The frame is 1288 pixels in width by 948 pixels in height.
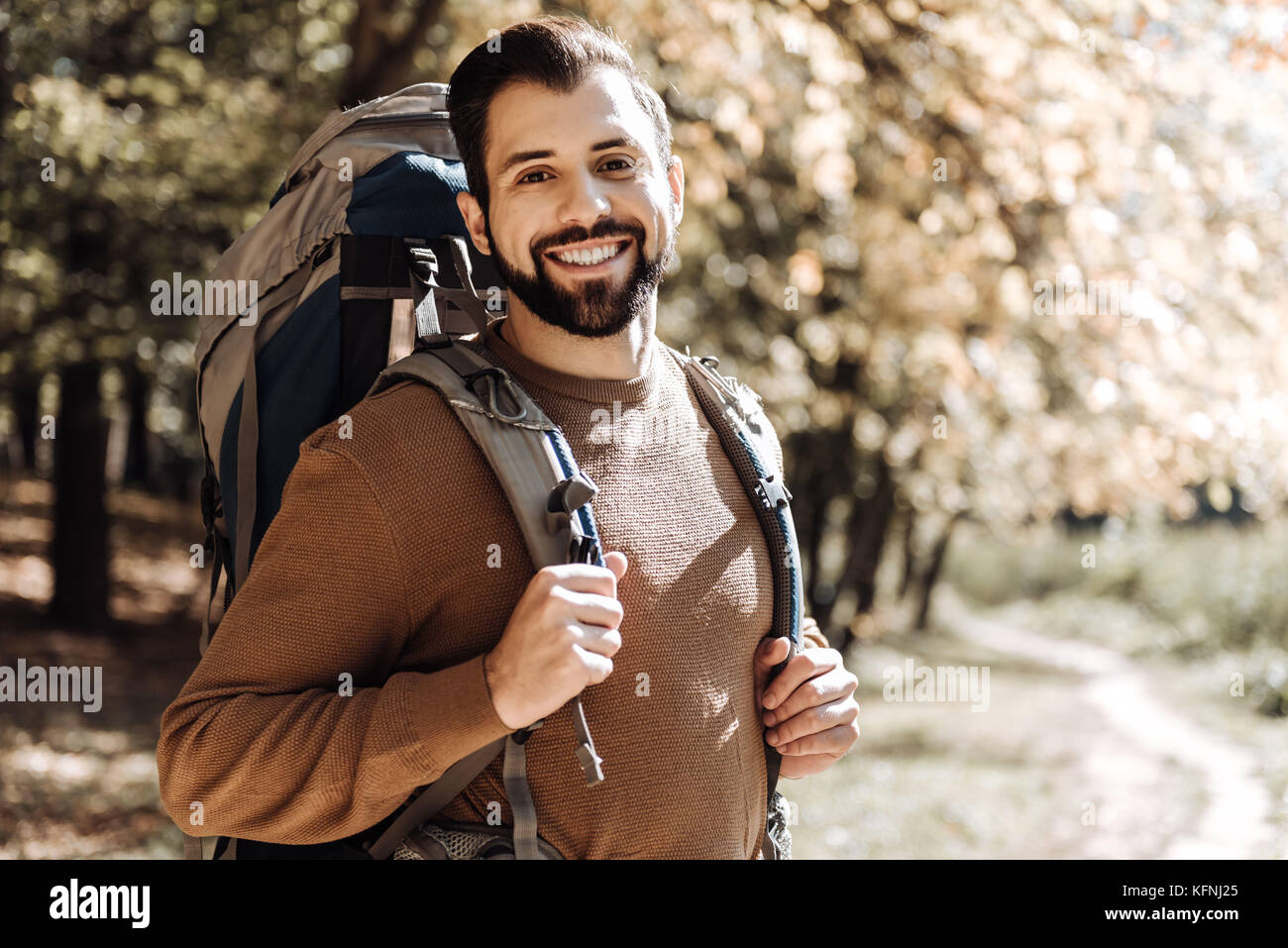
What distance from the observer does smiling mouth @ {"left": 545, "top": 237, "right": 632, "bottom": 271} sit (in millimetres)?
2213

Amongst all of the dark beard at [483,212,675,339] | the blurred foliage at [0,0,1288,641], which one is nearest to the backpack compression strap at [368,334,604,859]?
the dark beard at [483,212,675,339]

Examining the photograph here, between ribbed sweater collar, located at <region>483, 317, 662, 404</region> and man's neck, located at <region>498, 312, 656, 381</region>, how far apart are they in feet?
0.04

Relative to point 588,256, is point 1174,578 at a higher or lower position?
lower

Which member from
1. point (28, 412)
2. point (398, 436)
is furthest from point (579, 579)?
point (28, 412)

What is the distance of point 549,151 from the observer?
2.21 metres

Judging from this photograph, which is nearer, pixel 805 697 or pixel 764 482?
pixel 805 697

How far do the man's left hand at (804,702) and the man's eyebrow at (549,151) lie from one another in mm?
996

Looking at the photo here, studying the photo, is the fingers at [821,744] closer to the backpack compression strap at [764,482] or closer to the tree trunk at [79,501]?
the backpack compression strap at [764,482]

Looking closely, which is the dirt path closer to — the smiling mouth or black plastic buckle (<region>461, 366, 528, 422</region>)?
the smiling mouth

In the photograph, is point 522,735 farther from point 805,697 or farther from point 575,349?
point 575,349

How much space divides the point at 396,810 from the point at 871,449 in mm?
16053

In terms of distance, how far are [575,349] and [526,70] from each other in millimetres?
533
